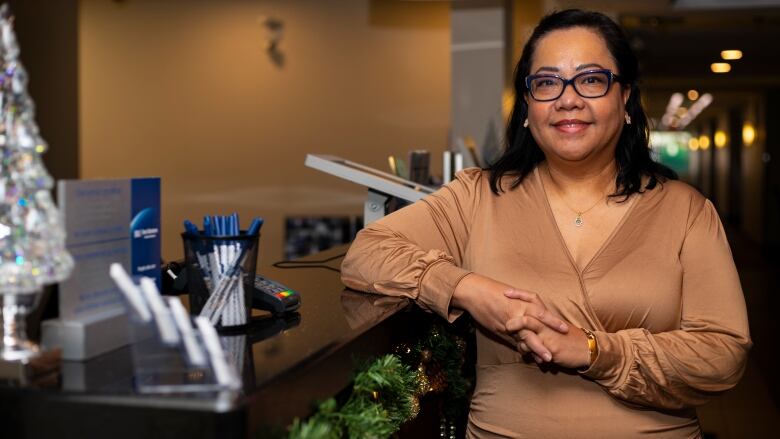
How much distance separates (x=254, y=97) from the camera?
30.4 feet

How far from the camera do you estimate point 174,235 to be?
30.4 feet

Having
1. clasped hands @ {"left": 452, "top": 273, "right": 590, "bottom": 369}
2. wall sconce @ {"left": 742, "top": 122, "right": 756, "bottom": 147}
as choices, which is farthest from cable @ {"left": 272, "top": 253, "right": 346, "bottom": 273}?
wall sconce @ {"left": 742, "top": 122, "right": 756, "bottom": 147}

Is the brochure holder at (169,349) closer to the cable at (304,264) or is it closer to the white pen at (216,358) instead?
the white pen at (216,358)

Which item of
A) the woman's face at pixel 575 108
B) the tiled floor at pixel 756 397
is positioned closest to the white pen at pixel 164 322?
the woman's face at pixel 575 108

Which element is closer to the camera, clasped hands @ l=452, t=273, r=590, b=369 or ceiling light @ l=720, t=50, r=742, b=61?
clasped hands @ l=452, t=273, r=590, b=369

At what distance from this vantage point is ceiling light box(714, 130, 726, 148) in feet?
83.0

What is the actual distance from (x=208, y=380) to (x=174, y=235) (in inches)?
324

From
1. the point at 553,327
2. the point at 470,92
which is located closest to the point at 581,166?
the point at 553,327

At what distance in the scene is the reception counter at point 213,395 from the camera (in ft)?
3.84

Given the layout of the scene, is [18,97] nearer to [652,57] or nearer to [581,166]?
[581,166]

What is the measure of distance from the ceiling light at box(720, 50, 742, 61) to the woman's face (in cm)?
1064

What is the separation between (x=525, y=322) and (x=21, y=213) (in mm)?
992

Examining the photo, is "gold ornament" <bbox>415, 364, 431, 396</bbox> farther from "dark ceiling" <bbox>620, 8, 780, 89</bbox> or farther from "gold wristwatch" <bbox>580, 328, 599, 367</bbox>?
"dark ceiling" <bbox>620, 8, 780, 89</bbox>

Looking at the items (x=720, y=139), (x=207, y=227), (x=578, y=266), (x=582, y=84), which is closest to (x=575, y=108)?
(x=582, y=84)
